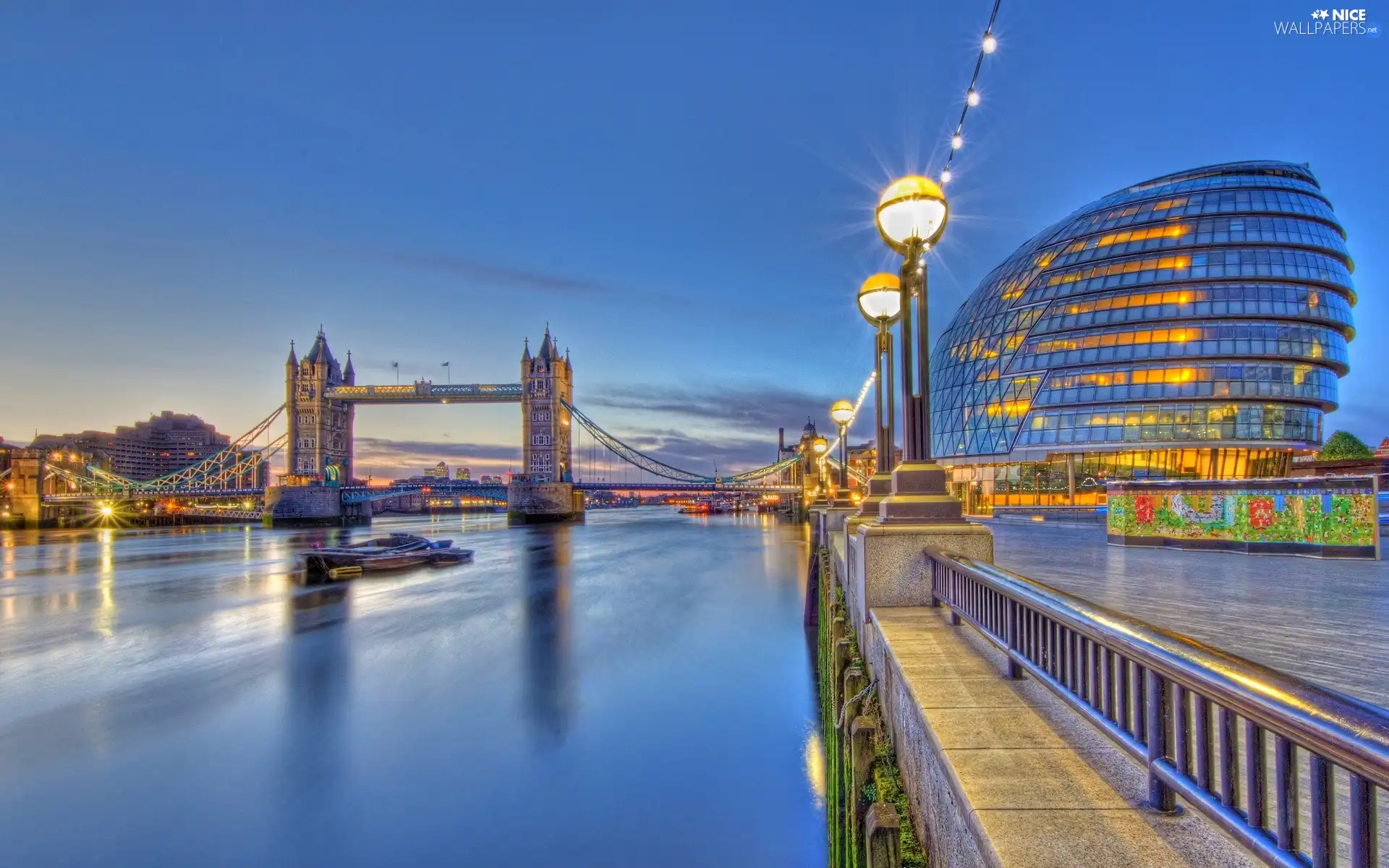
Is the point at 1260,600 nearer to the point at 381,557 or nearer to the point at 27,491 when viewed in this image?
the point at 381,557

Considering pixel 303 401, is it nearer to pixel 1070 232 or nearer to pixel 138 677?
pixel 138 677

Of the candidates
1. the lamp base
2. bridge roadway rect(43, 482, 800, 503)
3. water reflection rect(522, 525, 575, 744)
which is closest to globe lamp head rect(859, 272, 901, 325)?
the lamp base

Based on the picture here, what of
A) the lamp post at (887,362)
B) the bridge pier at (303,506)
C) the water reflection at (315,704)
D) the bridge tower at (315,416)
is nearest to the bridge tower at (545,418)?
the bridge pier at (303,506)

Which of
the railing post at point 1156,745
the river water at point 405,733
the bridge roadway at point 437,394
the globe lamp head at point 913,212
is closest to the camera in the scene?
the railing post at point 1156,745

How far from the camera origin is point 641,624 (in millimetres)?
22109

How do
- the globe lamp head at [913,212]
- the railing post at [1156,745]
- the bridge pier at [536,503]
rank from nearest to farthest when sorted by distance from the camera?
1. the railing post at [1156,745]
2. the globe lamp head at [913,212]
3. the bridge pier at [536,503]

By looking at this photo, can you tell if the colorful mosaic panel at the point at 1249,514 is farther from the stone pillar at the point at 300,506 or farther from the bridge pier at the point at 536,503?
the stone pillar at the point at 300,506

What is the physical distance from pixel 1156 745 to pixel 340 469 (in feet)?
379

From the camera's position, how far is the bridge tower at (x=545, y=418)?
9262 cm

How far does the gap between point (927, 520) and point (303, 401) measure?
11757 cm

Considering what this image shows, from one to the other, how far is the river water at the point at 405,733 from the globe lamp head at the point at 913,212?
26.5ft

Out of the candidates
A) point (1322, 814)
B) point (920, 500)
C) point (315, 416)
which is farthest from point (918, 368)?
point (315, 416)

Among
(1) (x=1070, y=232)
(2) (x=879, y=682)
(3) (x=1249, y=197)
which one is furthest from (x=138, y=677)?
(3) (x=1249, y=197)

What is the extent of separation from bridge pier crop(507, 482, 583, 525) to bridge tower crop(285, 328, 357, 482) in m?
34.1
